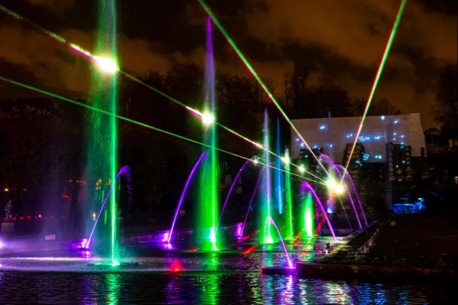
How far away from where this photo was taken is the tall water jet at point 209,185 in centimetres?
2505

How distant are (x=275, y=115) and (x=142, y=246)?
5682cm

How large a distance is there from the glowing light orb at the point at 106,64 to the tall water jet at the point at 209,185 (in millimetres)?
6654

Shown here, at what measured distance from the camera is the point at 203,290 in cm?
984

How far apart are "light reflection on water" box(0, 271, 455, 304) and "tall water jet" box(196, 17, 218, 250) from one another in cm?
801

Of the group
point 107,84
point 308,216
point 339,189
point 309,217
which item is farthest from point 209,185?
point 107,84

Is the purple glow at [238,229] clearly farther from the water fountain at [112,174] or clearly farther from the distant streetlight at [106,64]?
the distant streetlight at [106,64]

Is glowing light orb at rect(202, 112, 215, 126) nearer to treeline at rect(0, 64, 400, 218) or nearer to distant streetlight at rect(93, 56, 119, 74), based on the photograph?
treeline at rect(0, 64, 400, 218)

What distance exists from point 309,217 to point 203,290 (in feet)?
80.4

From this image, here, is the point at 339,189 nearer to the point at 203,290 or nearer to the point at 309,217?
the point at 309,217

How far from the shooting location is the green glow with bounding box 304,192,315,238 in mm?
28752

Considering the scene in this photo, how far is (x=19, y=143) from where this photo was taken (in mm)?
32219

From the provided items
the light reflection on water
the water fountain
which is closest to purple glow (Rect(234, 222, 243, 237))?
the water fountain

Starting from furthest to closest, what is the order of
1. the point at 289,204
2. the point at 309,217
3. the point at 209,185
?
the point at 209,185
the point at 289,204
the point at 309,217

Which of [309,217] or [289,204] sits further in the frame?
[289,204]
